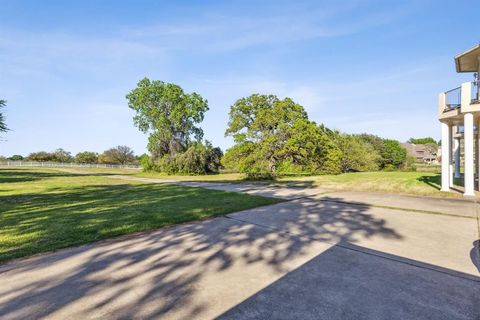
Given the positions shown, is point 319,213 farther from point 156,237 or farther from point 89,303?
point 89,303

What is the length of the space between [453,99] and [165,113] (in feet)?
97.8

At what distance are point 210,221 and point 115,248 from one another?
2.25 m

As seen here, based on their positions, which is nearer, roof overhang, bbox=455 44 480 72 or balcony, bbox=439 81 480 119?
balcony, bbox=439 81 480 119

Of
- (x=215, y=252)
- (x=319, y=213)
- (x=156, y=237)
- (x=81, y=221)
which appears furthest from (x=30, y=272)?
(x=319, y=213)

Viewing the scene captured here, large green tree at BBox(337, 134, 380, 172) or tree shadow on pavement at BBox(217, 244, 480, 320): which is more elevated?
large green tree at BBox(337, 134, 380, 172)

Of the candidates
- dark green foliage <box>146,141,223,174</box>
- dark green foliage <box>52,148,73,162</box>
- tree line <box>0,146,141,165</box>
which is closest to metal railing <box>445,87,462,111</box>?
dark green foliage <box>146,141,223,174</box>

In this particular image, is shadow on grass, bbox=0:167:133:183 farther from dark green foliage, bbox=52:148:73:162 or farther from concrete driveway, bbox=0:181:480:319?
dark green foliage, bbox=52:148:73:162

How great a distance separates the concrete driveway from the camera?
7.34ft

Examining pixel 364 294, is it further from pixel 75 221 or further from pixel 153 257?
pixel 75 221

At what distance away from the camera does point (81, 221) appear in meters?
5.62

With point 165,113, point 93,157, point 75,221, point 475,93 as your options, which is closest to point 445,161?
point 475,93

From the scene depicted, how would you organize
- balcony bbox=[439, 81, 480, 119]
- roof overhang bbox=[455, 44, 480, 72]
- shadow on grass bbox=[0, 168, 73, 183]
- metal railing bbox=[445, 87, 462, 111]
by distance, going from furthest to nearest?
shadow on grass bbox=[0, 168, 73, 183]
roof overhang bbox=[455, 44, 480, 72]
metal railing bbox=[445, 87, 462, 111]
balcony bbox=[439, 81, 480, 119]

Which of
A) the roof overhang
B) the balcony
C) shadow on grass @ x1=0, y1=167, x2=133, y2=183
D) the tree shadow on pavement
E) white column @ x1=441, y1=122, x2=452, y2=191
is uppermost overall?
the roof overhang

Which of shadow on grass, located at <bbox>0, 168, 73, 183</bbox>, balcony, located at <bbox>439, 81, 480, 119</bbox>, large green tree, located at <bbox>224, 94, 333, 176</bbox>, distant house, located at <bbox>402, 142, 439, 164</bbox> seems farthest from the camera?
distant house, located at <bbox>402, 142, 439, 164</bbox>
